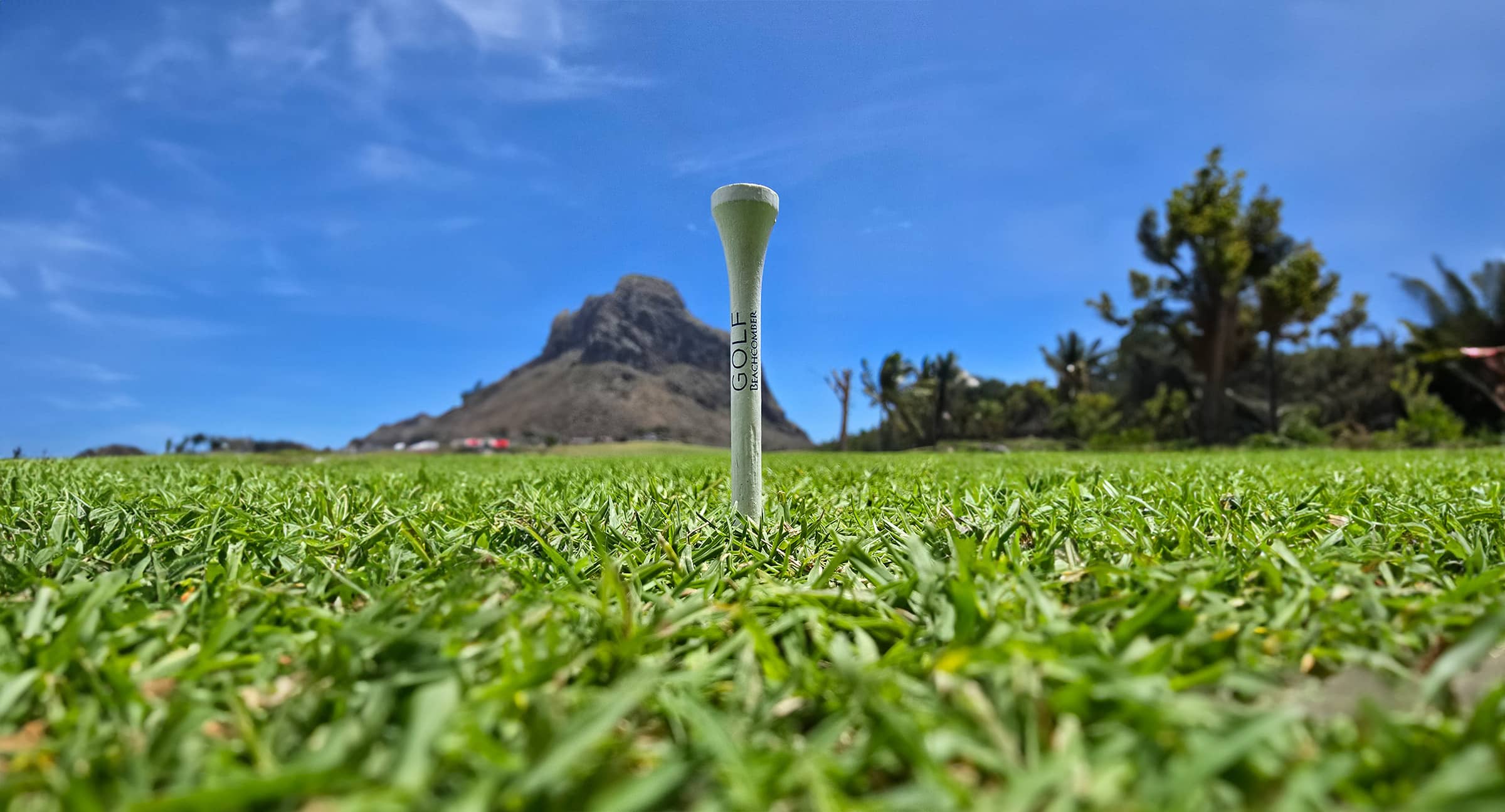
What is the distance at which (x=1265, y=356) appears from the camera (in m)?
29.9

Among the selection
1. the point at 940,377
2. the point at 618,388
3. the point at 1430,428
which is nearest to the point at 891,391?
the point at 940,377

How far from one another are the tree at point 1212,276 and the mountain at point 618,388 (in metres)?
34.4

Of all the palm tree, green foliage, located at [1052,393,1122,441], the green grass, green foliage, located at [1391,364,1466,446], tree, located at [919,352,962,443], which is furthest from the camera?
tree, located at [919,352,962,443]

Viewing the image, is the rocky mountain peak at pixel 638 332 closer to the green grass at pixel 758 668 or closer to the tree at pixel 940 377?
the tree at pixel 940 377

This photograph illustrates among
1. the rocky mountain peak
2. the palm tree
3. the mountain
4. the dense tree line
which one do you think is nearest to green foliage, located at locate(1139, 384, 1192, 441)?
the dense tree line

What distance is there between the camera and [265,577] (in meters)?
1.27

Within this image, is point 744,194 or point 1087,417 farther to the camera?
point 1087,417

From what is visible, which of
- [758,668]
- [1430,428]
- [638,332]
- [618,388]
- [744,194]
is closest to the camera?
[758,668]

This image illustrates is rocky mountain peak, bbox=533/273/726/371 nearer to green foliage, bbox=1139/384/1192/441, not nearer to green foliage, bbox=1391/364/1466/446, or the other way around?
green foliage, bbox=1139/384/1192/441

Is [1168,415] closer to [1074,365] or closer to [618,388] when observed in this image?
[1074,365]

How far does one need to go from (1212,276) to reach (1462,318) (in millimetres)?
7801

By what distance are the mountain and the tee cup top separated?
1971 inches

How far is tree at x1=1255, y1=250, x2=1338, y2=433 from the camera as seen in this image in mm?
21234

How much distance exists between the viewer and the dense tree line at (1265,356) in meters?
19.6
